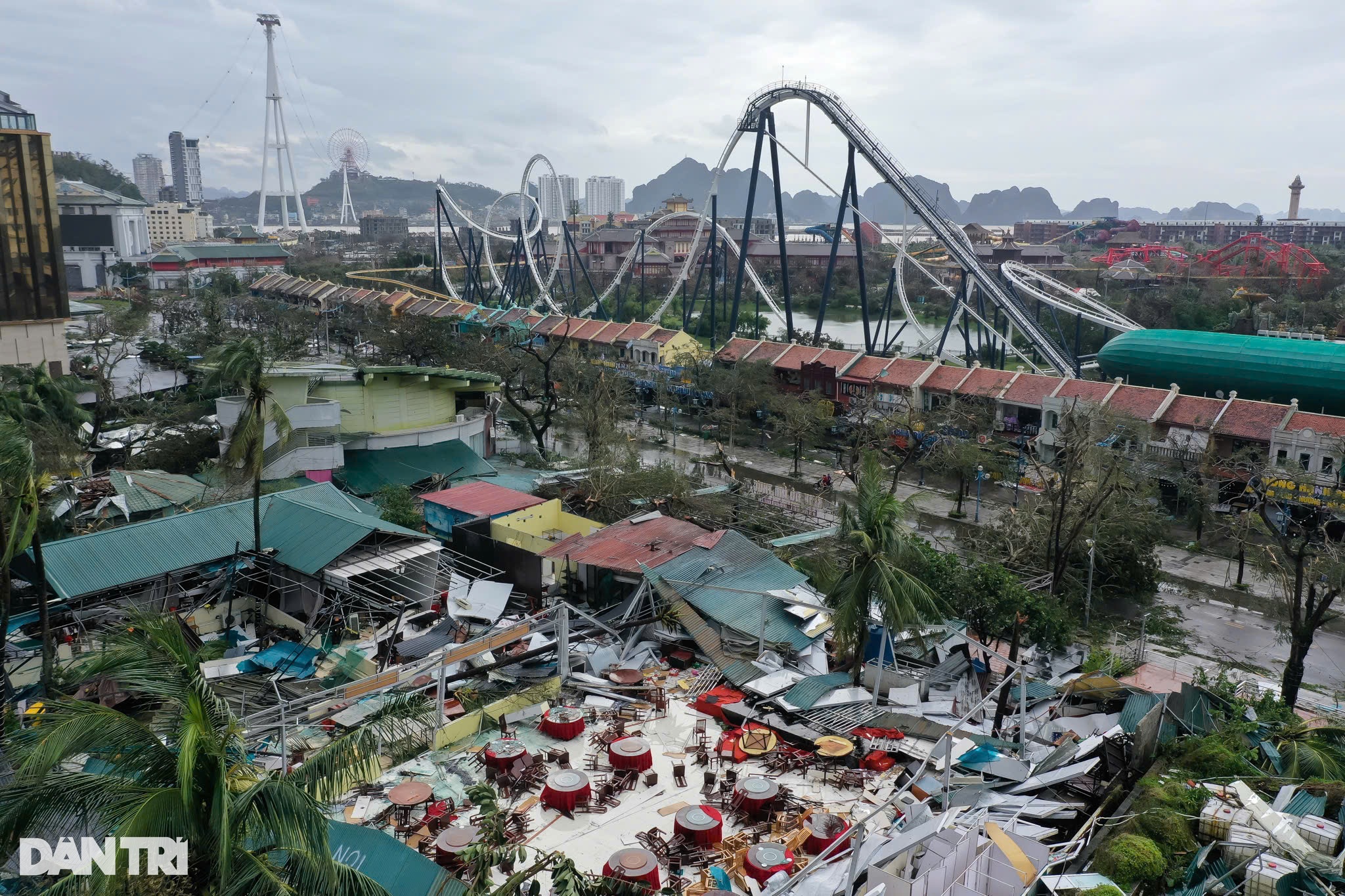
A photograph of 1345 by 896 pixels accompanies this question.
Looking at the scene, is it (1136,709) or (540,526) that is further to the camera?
(540,526)

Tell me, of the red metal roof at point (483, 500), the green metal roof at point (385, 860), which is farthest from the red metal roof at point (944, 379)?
the green metal roof at point (385, 860)

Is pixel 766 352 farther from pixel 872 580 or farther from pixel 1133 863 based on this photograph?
pixel 1133 863

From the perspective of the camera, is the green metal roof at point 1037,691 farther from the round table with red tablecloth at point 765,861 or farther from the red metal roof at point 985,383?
the red metal roof at point 985,383

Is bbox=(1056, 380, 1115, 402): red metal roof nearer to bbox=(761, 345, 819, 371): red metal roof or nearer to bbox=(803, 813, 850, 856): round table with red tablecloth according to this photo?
bbox=(761, 345, 819, 371): red metal roof

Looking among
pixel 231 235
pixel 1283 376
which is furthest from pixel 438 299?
pixel 231 235

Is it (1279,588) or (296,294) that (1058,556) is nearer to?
(1279,588)

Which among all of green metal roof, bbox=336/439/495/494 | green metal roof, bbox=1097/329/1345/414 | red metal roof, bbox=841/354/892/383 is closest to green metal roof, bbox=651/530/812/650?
green metal roof, bbox=336/439/495/494

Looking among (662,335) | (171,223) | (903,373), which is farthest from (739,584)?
(171,223)
